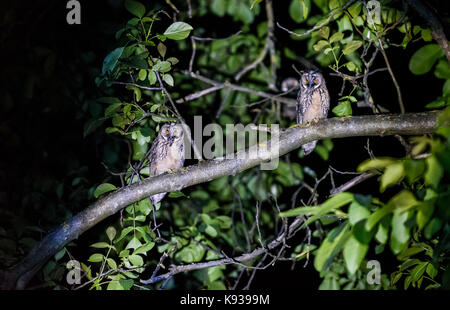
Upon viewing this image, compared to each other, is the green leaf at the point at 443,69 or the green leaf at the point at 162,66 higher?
the green leaf at the point at 162,66

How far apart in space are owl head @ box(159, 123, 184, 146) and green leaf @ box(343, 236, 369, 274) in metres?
2.59

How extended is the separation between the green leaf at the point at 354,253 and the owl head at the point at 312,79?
2.61m

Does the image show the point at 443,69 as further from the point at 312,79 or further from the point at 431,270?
the point at 312,79

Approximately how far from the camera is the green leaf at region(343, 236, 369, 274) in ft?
3.64

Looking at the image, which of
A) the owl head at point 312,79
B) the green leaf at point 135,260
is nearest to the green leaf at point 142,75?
the green leaf at point 135,260

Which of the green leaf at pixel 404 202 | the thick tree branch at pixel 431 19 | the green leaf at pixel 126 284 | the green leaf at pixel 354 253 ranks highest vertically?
the thick tree branch at pixel 431 19

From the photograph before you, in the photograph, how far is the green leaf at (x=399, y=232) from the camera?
1124mm

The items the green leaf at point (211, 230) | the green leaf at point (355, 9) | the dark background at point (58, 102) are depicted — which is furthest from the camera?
the dark background at point (58, 102)

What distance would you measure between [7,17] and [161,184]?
8.75 ft

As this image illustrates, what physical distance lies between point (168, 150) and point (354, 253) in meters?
2.67

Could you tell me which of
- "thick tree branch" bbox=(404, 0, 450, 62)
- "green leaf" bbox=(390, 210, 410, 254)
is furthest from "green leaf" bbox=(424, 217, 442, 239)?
"thick tree branch" bbox=(404, 0, 450, 62)

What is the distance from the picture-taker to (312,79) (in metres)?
3.53

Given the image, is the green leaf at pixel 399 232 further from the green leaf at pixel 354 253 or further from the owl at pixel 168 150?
the owl at pixel 168 150

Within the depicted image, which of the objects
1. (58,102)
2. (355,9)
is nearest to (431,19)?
(355,9)
